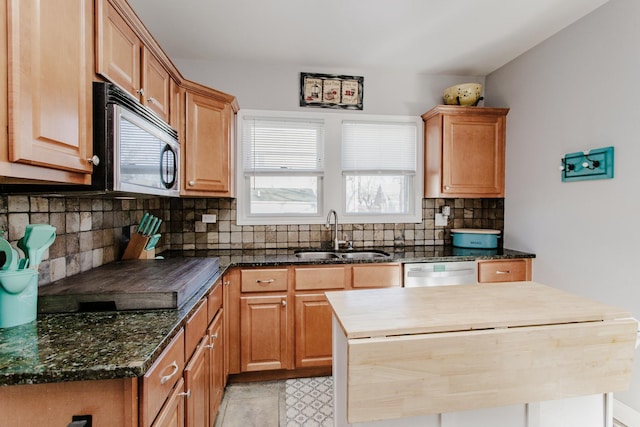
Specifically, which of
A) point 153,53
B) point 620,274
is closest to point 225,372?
point 153,53

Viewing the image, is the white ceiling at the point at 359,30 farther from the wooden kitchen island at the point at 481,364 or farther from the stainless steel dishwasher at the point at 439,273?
the wooden kitchen island at the point at 481,364

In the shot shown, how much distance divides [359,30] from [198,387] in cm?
256

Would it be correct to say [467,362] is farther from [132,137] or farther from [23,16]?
[23,16]

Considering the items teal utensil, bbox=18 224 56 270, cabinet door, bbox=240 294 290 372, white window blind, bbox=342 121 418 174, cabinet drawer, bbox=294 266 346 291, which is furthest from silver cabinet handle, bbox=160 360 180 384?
white window blind, bbox=342 121 418 174

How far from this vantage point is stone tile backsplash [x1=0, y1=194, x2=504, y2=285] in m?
1.65

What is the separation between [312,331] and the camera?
8.05 ft

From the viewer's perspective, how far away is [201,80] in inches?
114

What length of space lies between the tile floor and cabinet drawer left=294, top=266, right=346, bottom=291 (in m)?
0.77

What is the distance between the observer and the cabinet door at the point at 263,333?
237cm

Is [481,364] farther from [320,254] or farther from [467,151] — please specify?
[467,151]

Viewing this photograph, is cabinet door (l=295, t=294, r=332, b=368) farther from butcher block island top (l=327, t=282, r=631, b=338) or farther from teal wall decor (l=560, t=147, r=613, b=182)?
teal wall decor (l=560, t=147, r=613, b=182)

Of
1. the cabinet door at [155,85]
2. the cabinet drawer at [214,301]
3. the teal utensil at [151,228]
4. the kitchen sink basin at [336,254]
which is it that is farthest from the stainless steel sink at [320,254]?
the cabinet door at [155,85]

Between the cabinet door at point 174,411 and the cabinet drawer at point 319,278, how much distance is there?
4.11 ft

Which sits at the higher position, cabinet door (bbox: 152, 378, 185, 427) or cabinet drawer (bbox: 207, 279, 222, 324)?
cabinet drawer (bbox: 207, 279, 222, 324)
